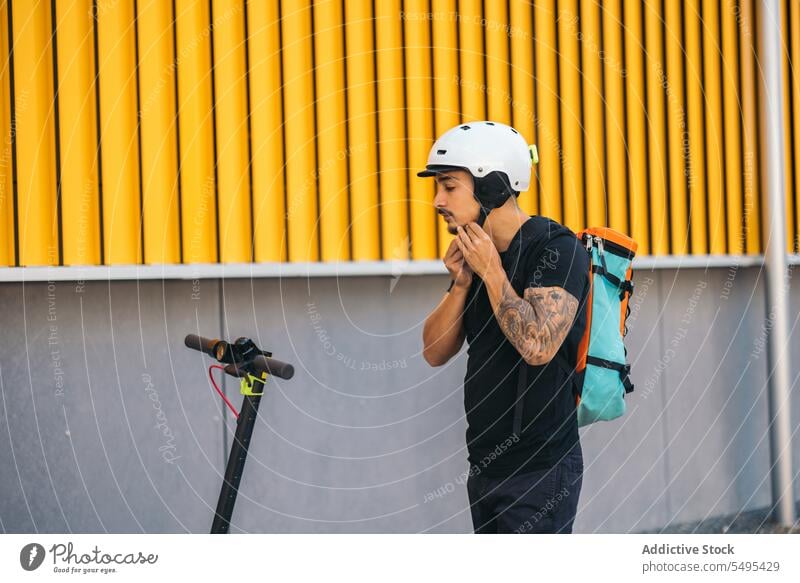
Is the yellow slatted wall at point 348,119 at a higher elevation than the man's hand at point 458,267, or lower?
higher

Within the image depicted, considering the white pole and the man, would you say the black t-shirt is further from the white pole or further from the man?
the white pole

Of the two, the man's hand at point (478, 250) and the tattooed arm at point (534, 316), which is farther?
the man's hand at point (478, 250)

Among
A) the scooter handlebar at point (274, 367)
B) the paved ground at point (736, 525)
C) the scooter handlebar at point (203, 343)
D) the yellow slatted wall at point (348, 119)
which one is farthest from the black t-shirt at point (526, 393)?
the paved ground at point (736, 525)

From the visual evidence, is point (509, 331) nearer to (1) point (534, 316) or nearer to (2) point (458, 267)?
(1) point (534, 316)

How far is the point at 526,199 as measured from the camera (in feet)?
13.3

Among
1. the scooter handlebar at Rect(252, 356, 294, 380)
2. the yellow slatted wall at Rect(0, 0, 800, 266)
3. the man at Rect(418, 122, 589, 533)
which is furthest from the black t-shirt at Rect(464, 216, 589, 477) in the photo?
the yellow slatted wall at Rect(0, 0, 800, 266)

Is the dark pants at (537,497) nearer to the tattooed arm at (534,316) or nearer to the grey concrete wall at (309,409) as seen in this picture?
the tattooed arm at (534,316)

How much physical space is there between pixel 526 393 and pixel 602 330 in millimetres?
335

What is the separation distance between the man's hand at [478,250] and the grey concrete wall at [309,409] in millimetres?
1311

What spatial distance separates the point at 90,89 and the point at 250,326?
43.7 inches

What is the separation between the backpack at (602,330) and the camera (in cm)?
264

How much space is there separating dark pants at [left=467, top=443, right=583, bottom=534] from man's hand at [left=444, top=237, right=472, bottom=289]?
57cm
